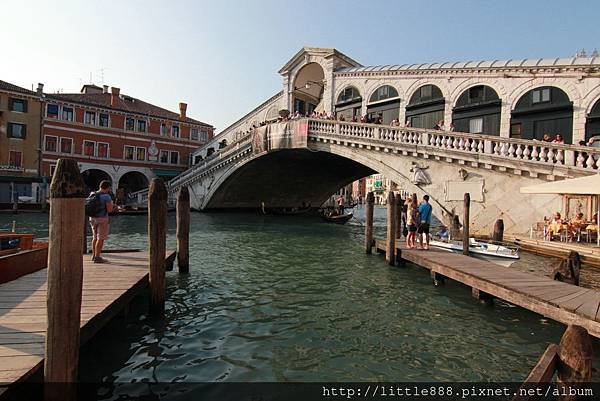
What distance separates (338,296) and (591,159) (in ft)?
27.6

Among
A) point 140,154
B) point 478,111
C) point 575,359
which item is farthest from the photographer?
point 140,154

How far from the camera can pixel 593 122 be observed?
44.7 ft

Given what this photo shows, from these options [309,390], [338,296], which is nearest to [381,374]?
[309,390]

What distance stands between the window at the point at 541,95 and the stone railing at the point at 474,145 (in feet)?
8.10

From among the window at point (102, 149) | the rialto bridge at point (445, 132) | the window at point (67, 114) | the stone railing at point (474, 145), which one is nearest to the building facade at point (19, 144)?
the window at point (67, 114)

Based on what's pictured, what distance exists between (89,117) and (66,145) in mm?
2641

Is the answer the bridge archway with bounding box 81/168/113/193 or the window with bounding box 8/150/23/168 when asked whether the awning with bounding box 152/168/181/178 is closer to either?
the bridge archway with bounding box 81/168/113/193

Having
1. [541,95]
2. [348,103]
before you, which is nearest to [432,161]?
[541,95]

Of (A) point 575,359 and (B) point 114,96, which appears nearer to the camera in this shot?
(A) point 575,359

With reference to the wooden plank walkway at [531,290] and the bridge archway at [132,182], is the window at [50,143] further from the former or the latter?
the wooden plank walkway at [531,290]

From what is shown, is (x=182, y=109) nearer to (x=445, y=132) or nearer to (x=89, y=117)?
(x=89, y=117)

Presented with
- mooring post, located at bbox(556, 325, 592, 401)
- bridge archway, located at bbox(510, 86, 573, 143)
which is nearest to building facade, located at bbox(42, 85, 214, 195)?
bridge archway, located at bbox(510, 86, 573, 143)

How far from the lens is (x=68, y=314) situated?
2.86 meters

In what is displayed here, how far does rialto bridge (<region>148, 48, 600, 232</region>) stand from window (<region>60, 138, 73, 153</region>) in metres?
9.46
